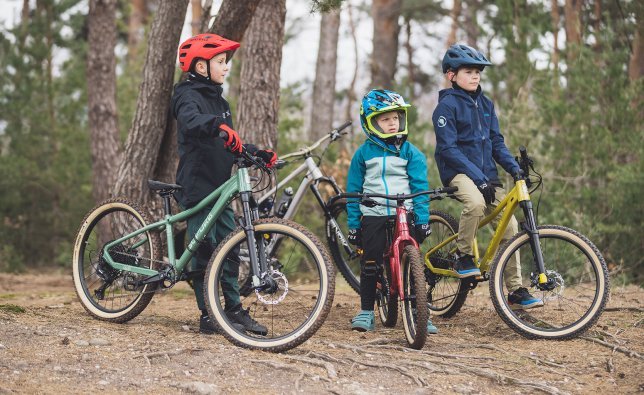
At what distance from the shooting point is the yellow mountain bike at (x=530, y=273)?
17.2ft

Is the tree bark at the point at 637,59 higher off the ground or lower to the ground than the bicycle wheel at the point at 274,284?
higher

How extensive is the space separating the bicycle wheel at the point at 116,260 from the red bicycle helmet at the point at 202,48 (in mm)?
1151

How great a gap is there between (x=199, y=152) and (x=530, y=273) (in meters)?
2.53

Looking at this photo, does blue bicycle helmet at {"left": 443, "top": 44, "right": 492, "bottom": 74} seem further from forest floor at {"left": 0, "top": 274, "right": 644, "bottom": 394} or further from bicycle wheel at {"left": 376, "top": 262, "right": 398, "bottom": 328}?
forest floor at {"left": 0, "top": 274, "right": 644, "bottom": 394}

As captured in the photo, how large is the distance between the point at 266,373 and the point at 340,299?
10.8 feet

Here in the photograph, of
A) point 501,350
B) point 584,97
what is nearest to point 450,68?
point 501,350

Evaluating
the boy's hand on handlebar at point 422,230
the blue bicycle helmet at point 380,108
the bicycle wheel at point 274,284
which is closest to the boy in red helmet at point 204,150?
the bicycle wheel at point 274,284

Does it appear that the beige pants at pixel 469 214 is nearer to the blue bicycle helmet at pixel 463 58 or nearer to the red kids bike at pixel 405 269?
the red kids bike at pixel 405 269

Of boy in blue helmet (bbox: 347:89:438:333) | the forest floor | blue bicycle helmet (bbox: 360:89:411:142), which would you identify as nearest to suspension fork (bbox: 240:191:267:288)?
the forest floor

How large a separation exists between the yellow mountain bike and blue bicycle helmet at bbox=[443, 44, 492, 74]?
2.43 ft

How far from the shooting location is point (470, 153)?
19.1ft

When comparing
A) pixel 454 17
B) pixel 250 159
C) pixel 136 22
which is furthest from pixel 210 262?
pixel 136 22

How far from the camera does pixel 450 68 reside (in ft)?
19.3

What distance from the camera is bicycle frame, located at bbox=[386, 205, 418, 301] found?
17.0ft
